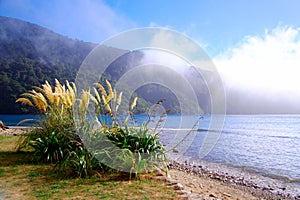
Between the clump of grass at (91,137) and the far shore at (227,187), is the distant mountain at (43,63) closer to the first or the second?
the clump of grass at (91,137)

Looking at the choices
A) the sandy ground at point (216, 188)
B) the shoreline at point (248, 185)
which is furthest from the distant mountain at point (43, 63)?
the shoreline at point (248, 185)

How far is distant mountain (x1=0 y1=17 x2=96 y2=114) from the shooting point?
33.8 metres

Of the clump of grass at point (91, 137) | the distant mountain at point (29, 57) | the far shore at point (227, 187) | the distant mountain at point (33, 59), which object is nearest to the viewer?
the clump of grass at point (91, 137)

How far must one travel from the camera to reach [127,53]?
5.91 m

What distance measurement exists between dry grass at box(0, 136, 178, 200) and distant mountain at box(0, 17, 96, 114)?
21.5 ft

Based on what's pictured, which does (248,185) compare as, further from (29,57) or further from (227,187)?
(29,57)

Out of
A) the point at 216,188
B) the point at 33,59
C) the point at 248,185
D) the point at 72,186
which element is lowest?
the point at 248,185

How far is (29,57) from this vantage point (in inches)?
2881

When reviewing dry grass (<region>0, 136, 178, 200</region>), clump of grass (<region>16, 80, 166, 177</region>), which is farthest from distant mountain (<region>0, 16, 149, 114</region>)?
dry grass (<region>0, 136, 178, 200</region>)

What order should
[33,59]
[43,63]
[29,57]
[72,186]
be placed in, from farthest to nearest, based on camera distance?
[29,57] → [33,59] → [43,63] → [72,186]

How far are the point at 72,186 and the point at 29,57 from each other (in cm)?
7854

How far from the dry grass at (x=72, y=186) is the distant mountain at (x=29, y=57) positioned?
655 centimetres

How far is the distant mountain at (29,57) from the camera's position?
33750mm

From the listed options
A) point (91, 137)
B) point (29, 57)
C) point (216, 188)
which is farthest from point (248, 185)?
point (29, 57)
